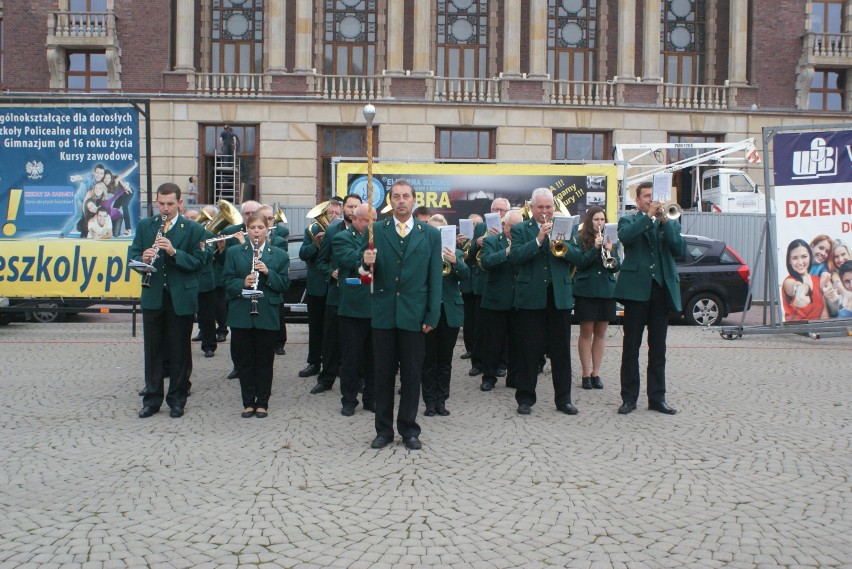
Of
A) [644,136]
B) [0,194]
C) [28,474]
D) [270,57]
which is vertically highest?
[270,57]

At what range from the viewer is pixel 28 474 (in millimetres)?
5695

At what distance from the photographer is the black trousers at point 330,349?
8.92m

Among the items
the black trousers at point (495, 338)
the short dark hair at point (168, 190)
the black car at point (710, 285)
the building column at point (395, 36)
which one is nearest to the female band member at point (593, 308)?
the black trousers at point (495, 338)

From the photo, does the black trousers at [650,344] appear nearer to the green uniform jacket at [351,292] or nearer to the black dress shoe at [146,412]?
the green uniform jacket at [351,292]

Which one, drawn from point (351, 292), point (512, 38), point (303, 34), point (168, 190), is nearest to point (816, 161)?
point (351, 292)

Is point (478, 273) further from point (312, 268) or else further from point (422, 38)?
point (422, 38)

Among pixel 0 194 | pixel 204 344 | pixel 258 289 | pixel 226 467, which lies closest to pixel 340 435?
pixel 226 467

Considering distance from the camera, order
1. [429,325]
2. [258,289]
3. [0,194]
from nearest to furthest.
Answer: [429,325] → [258,289] → [0,194]

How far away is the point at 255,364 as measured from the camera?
7.73 metres

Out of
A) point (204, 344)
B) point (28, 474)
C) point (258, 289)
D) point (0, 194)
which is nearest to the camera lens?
point (28, 474)

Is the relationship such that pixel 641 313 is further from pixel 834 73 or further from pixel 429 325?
pixel 834 73

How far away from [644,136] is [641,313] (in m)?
24.7

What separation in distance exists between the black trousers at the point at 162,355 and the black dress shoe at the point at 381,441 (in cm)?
219

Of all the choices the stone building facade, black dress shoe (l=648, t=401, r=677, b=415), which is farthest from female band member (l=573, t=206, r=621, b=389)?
the stone building facade
